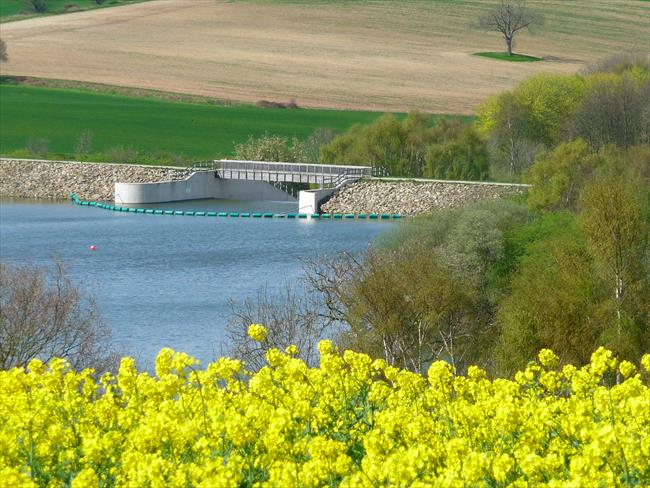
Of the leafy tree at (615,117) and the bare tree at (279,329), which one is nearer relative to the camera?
the bare tree at (279,329)

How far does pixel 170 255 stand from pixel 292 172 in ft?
89.9

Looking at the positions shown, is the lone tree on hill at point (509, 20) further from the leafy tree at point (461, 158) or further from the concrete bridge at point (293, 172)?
the concrete bridge at point (293, 172)

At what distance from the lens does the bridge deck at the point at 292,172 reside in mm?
78500

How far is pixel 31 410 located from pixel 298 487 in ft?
8.10

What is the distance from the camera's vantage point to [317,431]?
31.1 feet

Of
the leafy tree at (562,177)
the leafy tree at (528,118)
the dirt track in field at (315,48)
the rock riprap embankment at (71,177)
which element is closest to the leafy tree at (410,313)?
the leafy tree at (562,177)

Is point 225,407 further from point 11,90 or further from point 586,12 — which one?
point 586,12

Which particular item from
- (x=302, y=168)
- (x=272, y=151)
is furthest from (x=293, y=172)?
(x=272, y=151)

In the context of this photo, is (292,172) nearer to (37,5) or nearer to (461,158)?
(461,158)

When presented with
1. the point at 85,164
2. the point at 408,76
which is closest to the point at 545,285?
the point at 85,164

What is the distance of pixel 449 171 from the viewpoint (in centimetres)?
7962

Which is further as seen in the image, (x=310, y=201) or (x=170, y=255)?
(x=310, y=201)

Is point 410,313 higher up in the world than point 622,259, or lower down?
lower down

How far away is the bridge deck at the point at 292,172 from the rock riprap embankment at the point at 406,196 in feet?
7.21
